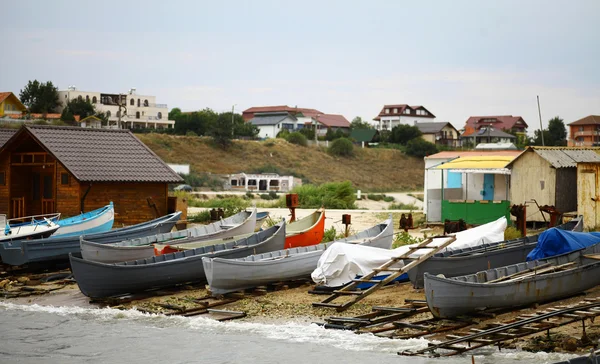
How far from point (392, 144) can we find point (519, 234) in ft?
279

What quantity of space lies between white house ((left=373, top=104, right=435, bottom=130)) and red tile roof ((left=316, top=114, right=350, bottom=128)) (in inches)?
251

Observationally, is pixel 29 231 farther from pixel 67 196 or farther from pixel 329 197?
pixel 329 197

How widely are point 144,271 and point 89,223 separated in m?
7.68

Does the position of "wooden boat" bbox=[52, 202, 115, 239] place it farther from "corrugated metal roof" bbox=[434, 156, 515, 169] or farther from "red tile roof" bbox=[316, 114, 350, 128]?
"red tile roof" bbox=[316, 114, 350, 128]

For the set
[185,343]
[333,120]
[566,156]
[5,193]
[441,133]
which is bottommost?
[185,343]

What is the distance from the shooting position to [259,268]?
21078mm

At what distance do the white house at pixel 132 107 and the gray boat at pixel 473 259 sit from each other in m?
94.0

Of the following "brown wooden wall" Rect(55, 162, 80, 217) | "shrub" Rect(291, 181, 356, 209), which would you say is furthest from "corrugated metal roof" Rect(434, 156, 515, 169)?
"brown wooden wall" Rect(55, 162, 80, 217)

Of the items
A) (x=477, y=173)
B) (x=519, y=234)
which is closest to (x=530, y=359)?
(x=519, y=234)

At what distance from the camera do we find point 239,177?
256ft

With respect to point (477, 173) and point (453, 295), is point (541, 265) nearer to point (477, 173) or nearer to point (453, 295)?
point (453, 295)

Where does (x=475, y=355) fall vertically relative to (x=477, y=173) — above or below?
below

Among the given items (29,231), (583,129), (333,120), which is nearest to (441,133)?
(583,129)

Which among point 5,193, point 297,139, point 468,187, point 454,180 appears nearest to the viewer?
point 5,193
